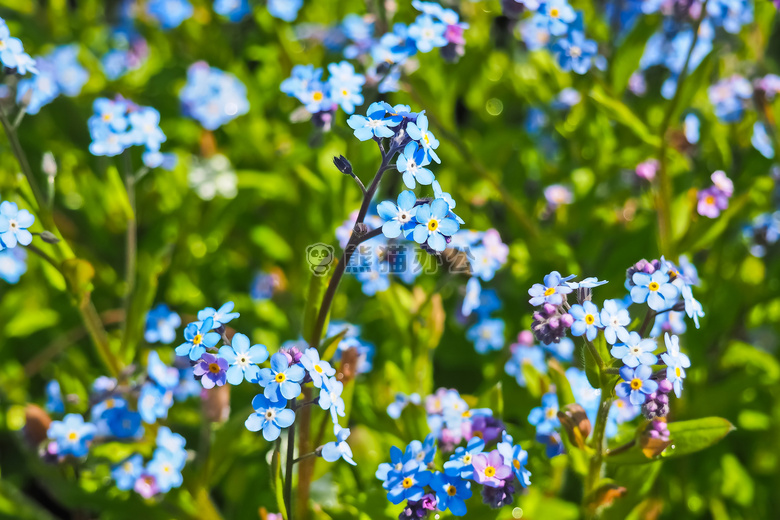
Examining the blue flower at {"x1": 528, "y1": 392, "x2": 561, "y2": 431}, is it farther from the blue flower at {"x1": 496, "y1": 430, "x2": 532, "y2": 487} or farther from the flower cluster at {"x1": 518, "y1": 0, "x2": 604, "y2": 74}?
the flower cluster at {"x1": 518, "y1": 0, "x2": 604, "y2": 74}

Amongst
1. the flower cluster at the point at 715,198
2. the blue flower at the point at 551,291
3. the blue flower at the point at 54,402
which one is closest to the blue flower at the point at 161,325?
the blue flower at the point at 54,402

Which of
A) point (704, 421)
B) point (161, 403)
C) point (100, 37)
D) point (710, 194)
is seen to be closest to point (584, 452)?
point (704, 421)

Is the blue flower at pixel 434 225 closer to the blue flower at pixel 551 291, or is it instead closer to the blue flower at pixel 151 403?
the blue flower at pixel 551 291

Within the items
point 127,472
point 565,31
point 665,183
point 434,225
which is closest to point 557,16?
point 565,31

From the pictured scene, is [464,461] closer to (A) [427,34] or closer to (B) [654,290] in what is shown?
(B) [654,290]

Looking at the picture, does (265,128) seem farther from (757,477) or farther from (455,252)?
(757,477)

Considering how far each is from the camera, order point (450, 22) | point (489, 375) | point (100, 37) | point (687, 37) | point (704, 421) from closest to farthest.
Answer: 1. point (704, 421)
2. point (450, 22)
3. point (489, 375)
4. point (687, 37)
5. point (100, 37)
